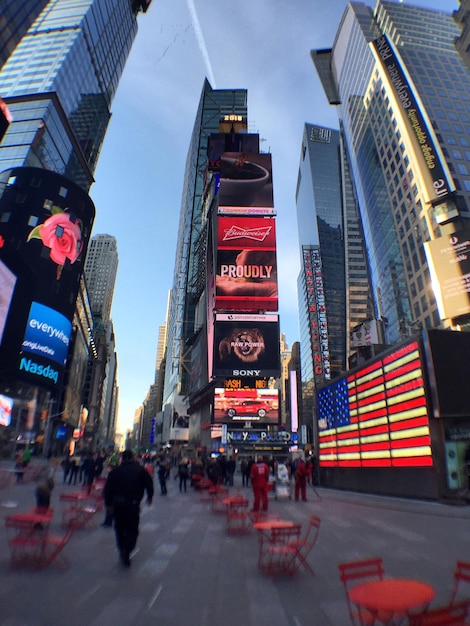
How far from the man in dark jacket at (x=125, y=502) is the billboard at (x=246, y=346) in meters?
40.4

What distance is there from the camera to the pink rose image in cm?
5094

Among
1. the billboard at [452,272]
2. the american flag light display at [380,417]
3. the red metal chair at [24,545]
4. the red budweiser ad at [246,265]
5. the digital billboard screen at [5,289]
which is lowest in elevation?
the red metal chair at [24,545]

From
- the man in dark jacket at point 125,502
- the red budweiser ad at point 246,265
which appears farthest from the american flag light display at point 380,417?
the red budweiser ad at point 246,265

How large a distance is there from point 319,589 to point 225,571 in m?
1.74

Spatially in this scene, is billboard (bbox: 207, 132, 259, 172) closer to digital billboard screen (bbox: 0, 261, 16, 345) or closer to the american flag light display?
digital billboard screen (bbox: 0, 261, 16, 345)

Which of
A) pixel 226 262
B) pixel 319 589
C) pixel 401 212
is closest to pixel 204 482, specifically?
pixel 319 589

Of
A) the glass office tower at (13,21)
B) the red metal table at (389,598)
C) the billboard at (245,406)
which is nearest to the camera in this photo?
the red metal table at (389,598)

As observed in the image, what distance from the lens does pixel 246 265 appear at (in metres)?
50.8

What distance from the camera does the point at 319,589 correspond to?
538 cm

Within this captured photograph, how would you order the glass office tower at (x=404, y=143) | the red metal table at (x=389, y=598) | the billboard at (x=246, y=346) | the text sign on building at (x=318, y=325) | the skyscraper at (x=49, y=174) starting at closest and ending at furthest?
the red metal table at (x=389, y=598) → the skyscraper at (x=49, y=174) → the billboard at (x=246, y=346) → the glass office tower at (x=404, y=143) → the text sign on building at (x=318, y=325)

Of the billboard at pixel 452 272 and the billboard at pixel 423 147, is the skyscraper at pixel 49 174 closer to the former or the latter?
the billboard at pixel 452 272

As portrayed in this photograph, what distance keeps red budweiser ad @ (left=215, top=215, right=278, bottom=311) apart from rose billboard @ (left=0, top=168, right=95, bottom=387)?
846 inches

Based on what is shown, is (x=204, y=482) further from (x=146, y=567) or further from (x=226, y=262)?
(x=226, y=262)

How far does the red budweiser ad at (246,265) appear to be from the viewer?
4959 cm
